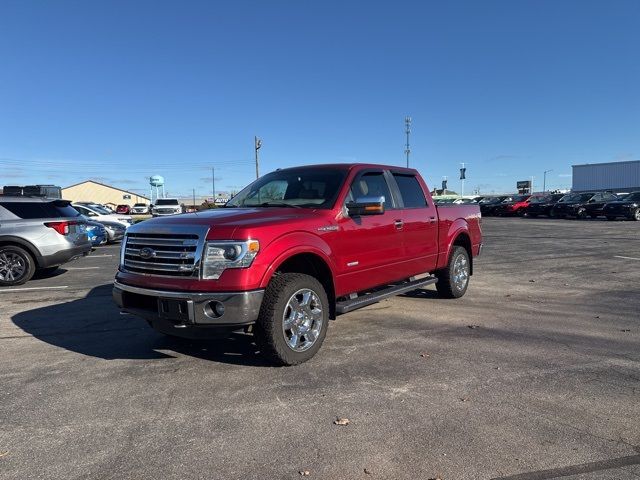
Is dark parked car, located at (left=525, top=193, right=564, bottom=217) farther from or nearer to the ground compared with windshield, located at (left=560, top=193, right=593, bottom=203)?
nearer to the ground

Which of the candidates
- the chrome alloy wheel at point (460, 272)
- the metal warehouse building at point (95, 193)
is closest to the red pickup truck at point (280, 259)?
the chrome alloy wheel at point (460, 272)

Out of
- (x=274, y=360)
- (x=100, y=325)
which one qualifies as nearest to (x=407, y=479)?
(x=274, y=360)

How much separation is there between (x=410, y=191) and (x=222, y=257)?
3385mm

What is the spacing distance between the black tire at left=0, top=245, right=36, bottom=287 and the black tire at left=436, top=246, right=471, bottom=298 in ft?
25.3

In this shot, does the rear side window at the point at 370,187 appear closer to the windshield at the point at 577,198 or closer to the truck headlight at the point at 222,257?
the truck headlight at the point at 222,257

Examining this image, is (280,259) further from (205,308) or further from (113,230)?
(113,230)

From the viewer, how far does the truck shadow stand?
5098 mm

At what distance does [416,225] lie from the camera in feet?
21.4

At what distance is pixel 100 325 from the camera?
6.32m

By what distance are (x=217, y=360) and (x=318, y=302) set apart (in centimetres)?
116

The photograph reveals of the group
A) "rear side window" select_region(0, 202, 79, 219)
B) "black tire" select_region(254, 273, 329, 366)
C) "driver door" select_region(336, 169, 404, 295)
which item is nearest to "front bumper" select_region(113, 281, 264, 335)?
"black tire" select_region(254, 273, 329, 366)

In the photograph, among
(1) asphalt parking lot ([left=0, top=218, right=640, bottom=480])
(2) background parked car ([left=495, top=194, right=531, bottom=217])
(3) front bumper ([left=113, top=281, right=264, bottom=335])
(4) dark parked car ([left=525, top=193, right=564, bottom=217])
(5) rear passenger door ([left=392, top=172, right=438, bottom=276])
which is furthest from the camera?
(2) background parked car ([left=495, top=194, right=531, bottom=217])

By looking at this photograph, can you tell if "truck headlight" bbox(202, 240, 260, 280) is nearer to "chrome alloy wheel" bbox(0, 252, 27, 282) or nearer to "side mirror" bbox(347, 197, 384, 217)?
"side mirror" bbox(347, 197, 384, 217)

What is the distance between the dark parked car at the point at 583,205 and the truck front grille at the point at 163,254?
3037 cm
